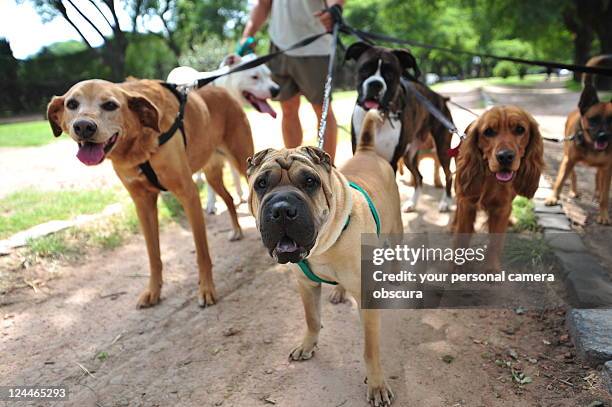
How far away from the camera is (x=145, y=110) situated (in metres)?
2.95

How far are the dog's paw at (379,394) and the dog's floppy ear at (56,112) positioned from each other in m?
2.45

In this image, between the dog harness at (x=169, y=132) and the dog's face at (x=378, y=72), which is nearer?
the dog harness at (x=169, y=132)

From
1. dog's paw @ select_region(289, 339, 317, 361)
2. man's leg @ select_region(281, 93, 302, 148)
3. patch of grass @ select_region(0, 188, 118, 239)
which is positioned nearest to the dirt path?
dog's paw @ select_region(289, 339, 317, 361)

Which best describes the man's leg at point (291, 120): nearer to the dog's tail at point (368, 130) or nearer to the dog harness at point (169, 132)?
the dog harness at point (169, 132)

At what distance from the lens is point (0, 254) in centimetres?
404

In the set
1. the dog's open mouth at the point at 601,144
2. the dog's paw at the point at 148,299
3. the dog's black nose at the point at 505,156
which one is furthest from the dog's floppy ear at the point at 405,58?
the dog's paw at the point at 148,299

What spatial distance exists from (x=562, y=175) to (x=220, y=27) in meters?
42.6

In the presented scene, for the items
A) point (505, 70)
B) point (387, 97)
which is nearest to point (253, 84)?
point (387, 97)

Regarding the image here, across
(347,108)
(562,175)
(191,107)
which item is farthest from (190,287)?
(347,108)

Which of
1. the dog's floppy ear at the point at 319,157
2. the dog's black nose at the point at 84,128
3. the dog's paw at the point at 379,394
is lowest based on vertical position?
the dog's paw at the point at 379,394

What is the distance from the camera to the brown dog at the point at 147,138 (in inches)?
106

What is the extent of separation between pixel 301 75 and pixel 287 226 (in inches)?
128

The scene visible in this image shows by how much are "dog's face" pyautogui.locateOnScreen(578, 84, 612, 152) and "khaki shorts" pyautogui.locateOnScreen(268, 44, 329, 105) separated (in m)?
2.62

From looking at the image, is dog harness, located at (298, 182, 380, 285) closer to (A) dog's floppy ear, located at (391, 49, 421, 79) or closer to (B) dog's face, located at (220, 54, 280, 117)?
(A) dog's floppy ear, located at (391, 49, 421, 79)
